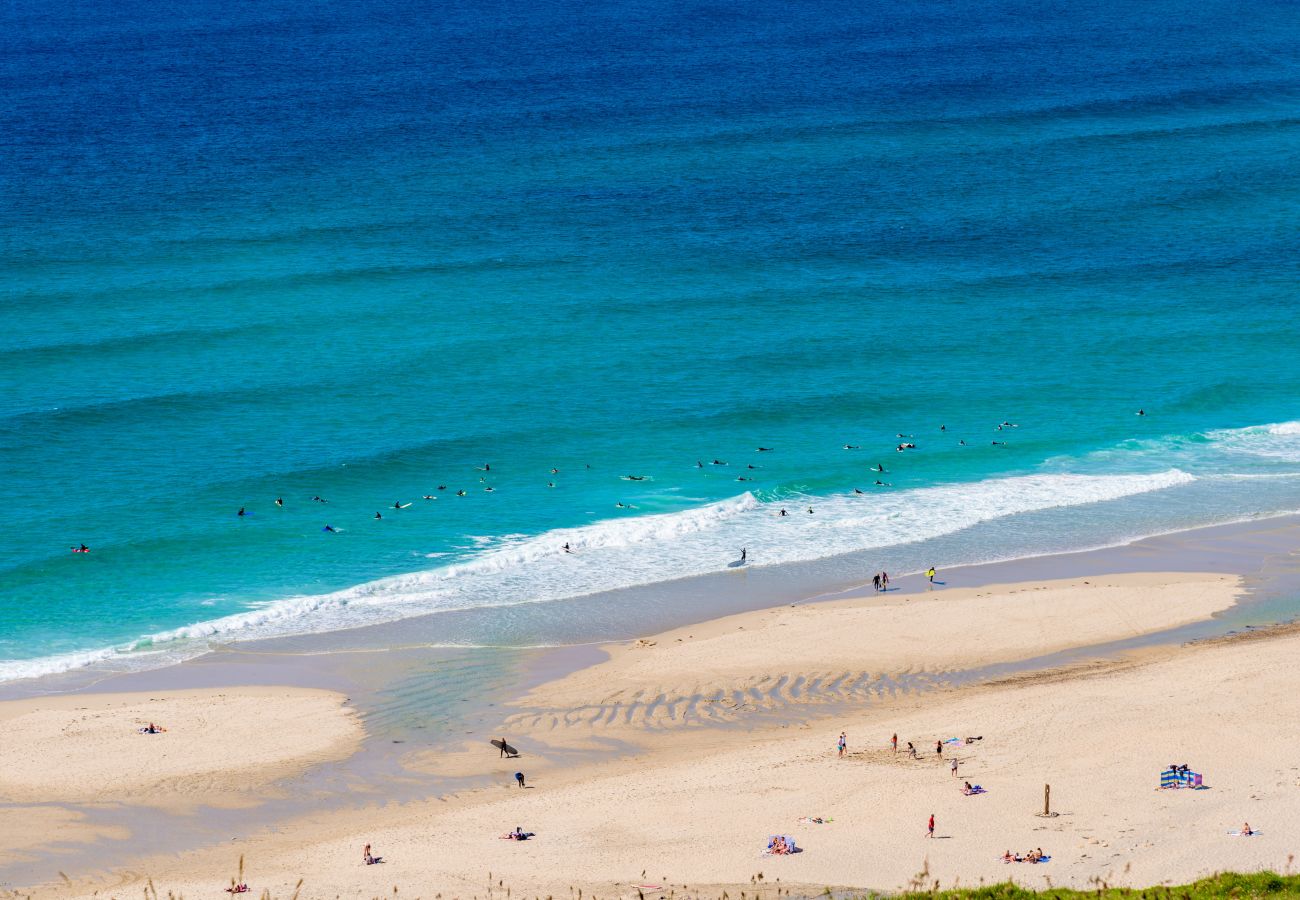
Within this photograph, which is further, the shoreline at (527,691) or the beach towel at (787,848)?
the shoreline at (527,691)

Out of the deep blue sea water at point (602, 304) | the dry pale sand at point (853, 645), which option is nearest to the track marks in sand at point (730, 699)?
the dry pale sand at point (853, 645)

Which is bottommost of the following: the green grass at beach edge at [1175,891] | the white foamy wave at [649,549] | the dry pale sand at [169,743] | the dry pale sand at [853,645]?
the green grass at beach edge at [1175,891]

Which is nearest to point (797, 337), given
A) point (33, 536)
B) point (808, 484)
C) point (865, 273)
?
point (865, 273)

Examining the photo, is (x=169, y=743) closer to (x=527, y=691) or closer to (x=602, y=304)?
(x=527, y=691)

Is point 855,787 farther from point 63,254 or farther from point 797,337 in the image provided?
point 63,254

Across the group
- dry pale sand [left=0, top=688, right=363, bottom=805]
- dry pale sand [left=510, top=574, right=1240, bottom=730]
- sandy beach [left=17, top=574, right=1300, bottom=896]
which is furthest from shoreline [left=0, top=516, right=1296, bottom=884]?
dry pale sand [left=0, top=688, right=363, bottom=805]

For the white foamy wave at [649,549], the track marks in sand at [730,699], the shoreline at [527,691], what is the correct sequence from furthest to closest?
the white foamy wave at [649,549], the track marks in sand at [730,699], the shoreline at [527,691]

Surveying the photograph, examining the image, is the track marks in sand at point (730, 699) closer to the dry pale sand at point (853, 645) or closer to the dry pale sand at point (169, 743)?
the dry pale sand at point (853, 645)

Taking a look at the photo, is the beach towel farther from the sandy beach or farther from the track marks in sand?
the track marks in sand
